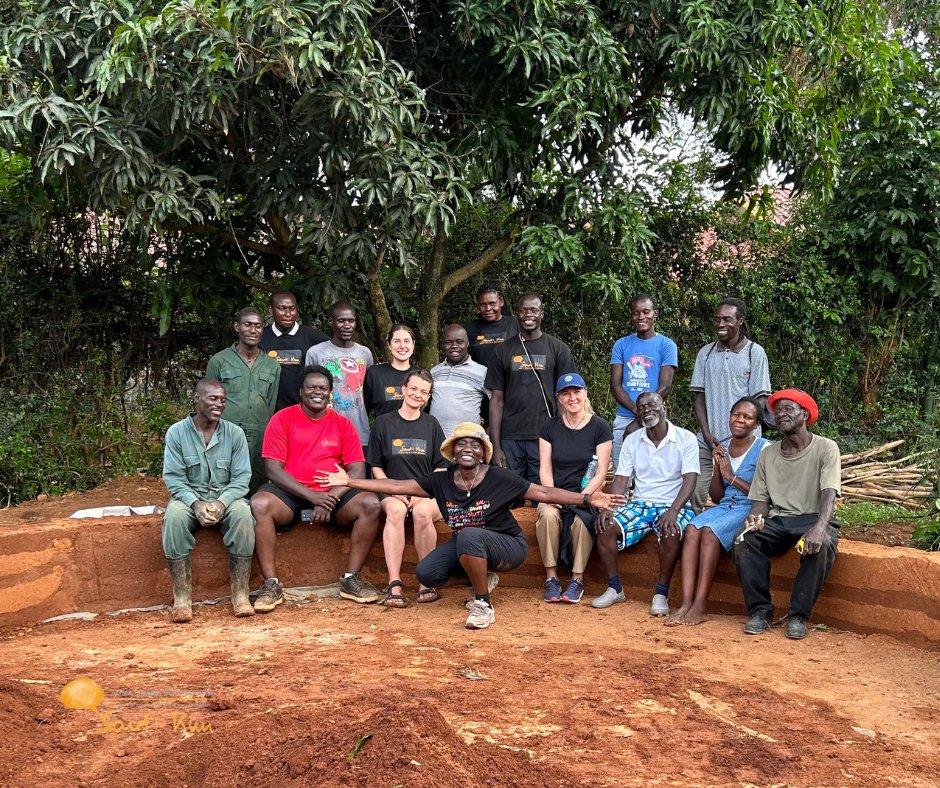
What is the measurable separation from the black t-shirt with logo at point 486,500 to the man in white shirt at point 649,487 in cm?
63

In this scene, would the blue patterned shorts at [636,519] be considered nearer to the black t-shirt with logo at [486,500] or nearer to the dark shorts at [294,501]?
the black t-shirt with logo at [486,500]

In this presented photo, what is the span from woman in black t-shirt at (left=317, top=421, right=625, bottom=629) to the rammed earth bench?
643 millimetres

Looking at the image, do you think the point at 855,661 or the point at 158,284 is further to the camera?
the point at 158,284

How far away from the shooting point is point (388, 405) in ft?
24.9

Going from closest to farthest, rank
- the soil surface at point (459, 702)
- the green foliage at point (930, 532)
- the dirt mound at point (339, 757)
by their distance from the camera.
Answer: the dirt mound at point (339, 757) → the soil surface at point (459, 702) → the green foliage at point (930, 532)

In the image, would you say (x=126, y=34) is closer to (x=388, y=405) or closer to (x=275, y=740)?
(x=388, y=405)

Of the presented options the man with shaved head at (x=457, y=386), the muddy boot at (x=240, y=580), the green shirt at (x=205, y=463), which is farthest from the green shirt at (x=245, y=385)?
the man with shaved head at (x=457, y=386)

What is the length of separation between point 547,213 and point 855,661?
15.0 ft

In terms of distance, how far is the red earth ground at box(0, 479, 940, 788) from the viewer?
3.92 m

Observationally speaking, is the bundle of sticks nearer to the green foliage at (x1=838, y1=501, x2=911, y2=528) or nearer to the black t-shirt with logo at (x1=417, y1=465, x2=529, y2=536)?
the green foliage at (x1=838, y1=501, x2=911, y2=528)

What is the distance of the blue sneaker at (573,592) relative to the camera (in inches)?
272

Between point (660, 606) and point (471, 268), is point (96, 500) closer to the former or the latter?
point (471, 268)

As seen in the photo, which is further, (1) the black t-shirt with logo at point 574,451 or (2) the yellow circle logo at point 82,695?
(1) the black t-shirt with logo at point 574,451

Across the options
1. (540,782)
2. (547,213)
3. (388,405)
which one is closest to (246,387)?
(388,405)
